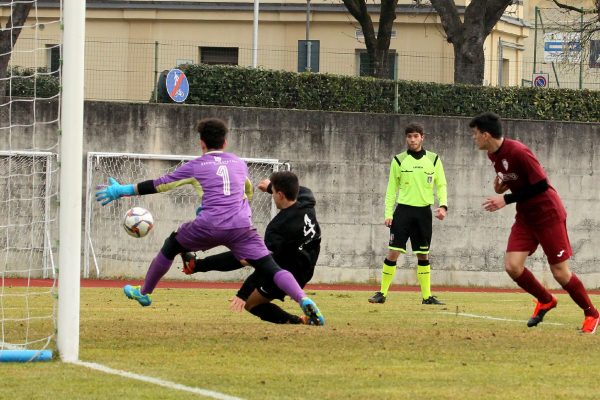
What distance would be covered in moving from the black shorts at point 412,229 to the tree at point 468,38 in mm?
11010

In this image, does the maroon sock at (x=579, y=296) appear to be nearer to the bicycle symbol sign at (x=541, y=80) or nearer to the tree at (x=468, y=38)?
the tree at (x=468, y=38)

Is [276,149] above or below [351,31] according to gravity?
below

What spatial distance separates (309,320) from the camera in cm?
958

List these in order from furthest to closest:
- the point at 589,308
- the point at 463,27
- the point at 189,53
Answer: the point at 189,53 → the point at 463,27 → the point at 589,308

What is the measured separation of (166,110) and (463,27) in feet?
26.1

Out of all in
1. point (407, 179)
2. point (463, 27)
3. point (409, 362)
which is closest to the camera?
point (409, 362)

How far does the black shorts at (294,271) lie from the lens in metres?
10.6

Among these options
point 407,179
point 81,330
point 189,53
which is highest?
point 189,53

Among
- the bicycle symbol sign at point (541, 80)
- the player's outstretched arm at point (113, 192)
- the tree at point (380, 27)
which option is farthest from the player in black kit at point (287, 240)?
the bicycle symbol sign at point (541, 80)

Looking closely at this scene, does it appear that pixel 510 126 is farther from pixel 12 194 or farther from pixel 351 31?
pixel 351 31

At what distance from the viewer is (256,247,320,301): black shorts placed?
418 inches

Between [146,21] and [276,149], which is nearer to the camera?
[276,149]

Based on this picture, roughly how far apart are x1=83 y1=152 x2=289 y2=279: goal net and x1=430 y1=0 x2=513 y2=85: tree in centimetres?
660

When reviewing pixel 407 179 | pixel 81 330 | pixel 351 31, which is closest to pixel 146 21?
pixel 351 31
